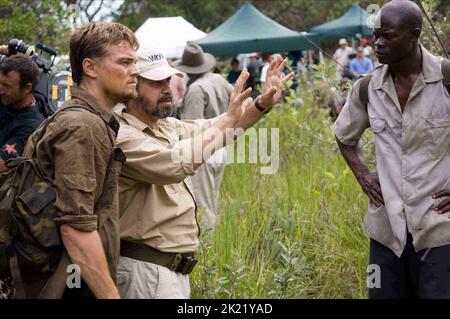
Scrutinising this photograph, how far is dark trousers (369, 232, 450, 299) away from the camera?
14.4 feet

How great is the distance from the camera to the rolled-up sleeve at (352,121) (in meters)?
4.80

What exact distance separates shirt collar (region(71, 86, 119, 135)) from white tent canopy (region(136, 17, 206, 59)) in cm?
1094

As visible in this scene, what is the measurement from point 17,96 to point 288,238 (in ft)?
7.43

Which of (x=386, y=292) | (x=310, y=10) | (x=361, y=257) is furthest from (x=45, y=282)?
(x=310, y=10)

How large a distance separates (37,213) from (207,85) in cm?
571

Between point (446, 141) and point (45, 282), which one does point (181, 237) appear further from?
point (446, 141)

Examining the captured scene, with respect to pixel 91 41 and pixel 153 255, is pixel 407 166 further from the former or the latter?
pixel 91 41

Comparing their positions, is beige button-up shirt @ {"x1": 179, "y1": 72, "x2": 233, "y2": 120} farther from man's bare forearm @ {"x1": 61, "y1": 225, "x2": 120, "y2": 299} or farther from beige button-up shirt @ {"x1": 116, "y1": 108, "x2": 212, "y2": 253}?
man's bare forearm @ {"x1": 61, "y1": 225, "x2": 120, "y2": 299}

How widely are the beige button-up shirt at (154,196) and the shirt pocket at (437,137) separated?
1143mm

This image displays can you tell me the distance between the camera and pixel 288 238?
683 centimetres

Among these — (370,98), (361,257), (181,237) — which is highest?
(370,98)

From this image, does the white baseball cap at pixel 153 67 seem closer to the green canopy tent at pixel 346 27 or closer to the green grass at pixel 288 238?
the green grass at pixel 288 238

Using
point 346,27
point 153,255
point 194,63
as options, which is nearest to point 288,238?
point 153,255

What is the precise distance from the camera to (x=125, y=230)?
414cm
